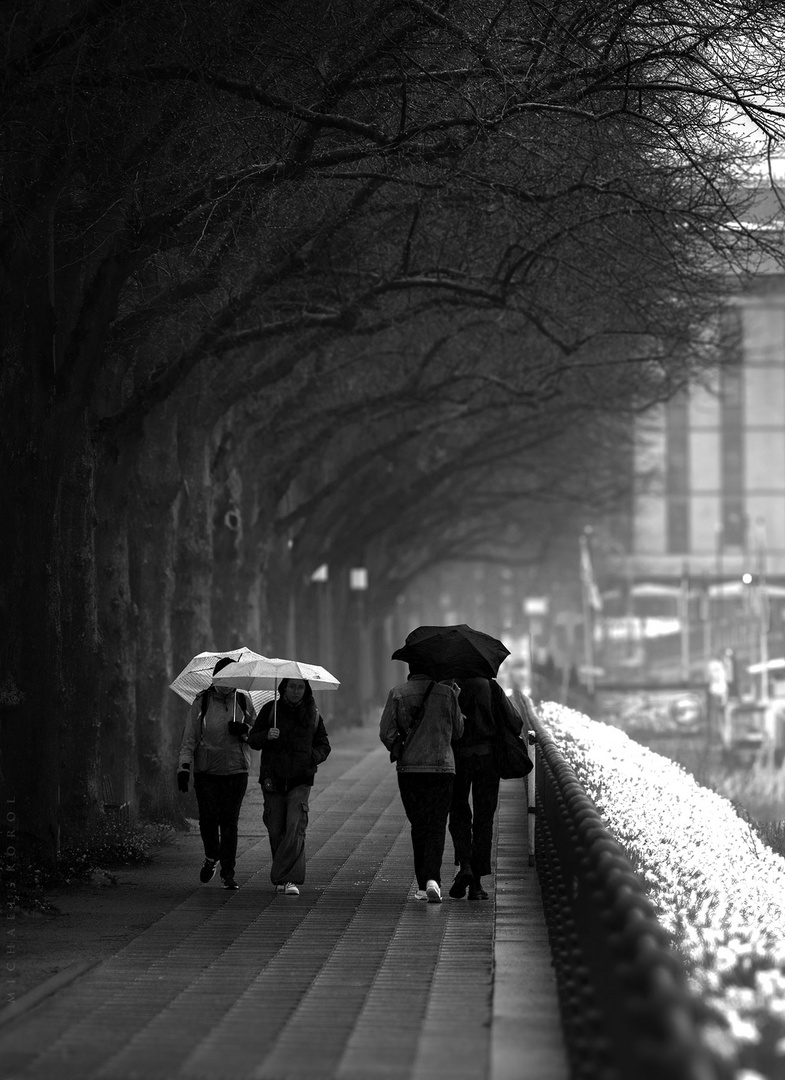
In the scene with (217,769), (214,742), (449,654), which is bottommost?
(217,769)

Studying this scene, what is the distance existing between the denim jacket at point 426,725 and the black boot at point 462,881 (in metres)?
0.72

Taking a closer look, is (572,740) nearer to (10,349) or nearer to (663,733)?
(10,349)

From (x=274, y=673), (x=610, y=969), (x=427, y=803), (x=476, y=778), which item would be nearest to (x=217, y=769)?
(x=274, y=673)

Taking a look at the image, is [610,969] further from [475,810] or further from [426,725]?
[475,810]

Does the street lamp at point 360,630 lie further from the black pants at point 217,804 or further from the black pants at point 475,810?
the black pants at point 475,810

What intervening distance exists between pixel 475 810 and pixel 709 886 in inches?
90.8

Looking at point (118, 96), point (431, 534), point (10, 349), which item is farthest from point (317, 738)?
point (431, 534)

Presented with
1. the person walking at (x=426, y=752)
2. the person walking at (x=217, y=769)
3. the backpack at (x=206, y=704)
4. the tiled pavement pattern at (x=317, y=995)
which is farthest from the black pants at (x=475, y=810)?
the backpack at (x=206, y=704)

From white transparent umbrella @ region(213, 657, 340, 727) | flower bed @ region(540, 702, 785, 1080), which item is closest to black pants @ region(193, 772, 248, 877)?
white transparent umbrella @ region(213, 657, 340, 727)

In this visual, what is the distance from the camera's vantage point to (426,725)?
14258 millimetres

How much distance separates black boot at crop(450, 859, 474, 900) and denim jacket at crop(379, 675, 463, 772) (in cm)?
72

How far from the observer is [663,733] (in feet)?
171

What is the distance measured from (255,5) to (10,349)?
4162mm

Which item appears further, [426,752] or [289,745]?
[289,745]
